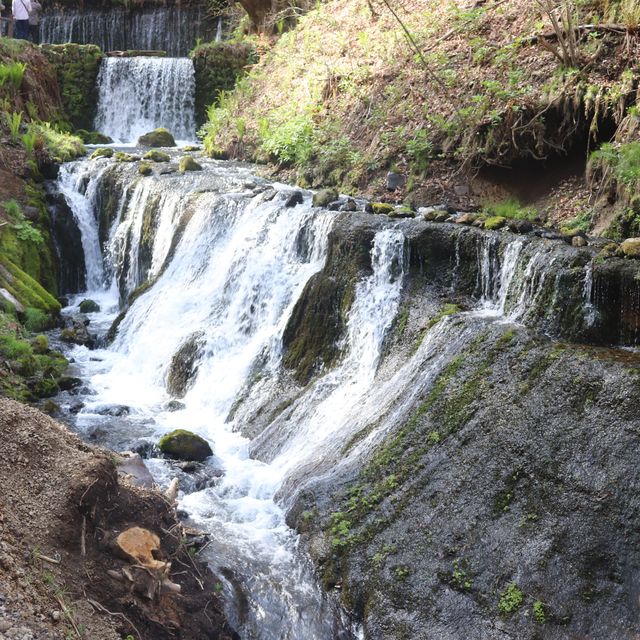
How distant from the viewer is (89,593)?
4.64 meters

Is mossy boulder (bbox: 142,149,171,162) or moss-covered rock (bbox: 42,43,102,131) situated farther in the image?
moss-covered rock (bbox: 42,43,102,131)

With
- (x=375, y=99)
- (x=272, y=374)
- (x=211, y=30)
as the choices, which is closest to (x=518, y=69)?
(x=375, y=99)

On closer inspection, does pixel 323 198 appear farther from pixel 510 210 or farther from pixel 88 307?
pixel 88 307

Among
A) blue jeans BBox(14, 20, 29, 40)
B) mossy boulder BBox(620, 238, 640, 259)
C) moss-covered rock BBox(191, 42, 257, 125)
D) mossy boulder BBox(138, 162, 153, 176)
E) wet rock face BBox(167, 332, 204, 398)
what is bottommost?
wet rock face BBox(167, 332, 204, 398)

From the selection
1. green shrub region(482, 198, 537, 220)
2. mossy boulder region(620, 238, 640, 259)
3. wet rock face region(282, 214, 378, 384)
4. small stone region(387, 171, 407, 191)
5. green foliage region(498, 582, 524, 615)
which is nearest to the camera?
green foliage region(498, 582, 524, 615)

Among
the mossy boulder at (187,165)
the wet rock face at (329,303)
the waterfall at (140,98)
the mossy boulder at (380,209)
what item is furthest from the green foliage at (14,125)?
the wet rock face at (329,303)

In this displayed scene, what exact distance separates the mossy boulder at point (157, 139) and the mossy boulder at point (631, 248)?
13.3 metres

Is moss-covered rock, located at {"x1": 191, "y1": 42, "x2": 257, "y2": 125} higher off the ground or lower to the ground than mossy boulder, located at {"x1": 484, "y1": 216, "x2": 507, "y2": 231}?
higher

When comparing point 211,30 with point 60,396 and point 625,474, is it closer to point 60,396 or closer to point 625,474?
point 60,396

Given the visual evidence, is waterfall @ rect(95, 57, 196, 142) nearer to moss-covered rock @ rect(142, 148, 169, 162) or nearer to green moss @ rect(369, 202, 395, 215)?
moss-covered rock @ rect(142, 148, 169, 162)

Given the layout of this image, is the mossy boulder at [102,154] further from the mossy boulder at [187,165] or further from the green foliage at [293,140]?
the green foliage at [293,140]

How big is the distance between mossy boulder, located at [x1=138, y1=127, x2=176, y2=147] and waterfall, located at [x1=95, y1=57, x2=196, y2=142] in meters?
1.30

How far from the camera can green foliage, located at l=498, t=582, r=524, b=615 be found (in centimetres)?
500

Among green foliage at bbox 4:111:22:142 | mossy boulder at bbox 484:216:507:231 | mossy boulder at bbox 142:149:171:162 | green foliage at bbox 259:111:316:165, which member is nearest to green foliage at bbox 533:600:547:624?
mossy boulder at bbox 484:216:507:231
